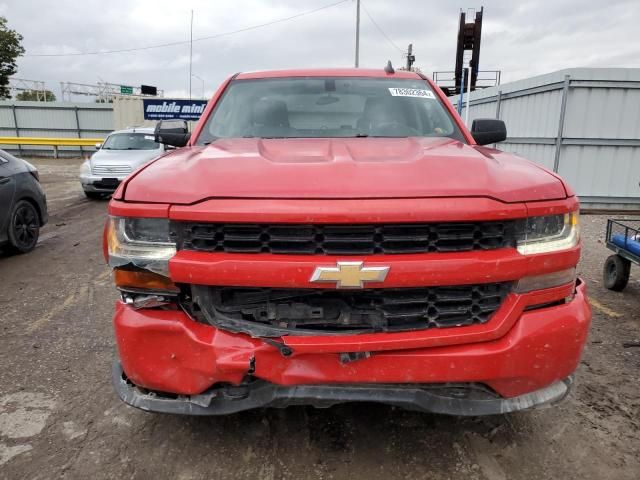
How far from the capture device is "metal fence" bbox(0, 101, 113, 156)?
27.7 metres

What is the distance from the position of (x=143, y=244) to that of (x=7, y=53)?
1413 inches

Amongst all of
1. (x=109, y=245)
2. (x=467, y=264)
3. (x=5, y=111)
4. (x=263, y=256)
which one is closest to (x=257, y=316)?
(x=263, y=256)

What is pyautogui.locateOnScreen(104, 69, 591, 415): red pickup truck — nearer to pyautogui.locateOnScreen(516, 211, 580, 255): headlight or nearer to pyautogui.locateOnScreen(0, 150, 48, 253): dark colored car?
pyautogui.locateOnScreen(516, 211, 580, 255): headlight

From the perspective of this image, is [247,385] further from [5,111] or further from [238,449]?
[5,111]

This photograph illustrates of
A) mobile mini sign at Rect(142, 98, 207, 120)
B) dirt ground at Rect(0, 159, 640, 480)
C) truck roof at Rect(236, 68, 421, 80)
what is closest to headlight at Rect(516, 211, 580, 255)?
dirt ground at Rect(0, 159, 640, 480)

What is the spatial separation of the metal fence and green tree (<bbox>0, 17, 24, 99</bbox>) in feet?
15.2

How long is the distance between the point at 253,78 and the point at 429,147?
1.71 meters

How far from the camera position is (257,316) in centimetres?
201

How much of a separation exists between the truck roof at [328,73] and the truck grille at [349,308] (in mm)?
2159

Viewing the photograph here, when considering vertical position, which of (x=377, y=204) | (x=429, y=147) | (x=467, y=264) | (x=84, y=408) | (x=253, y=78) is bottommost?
(x=84, y=408)

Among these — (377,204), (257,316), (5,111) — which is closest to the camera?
(377,204)

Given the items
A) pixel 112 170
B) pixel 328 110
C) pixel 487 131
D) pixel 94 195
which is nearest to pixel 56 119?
pixel 94 195

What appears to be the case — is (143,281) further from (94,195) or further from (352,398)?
(94,195)

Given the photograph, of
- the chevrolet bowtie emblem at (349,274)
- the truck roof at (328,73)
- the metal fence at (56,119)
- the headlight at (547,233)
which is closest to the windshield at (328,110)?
the truck roof at (328,73)
